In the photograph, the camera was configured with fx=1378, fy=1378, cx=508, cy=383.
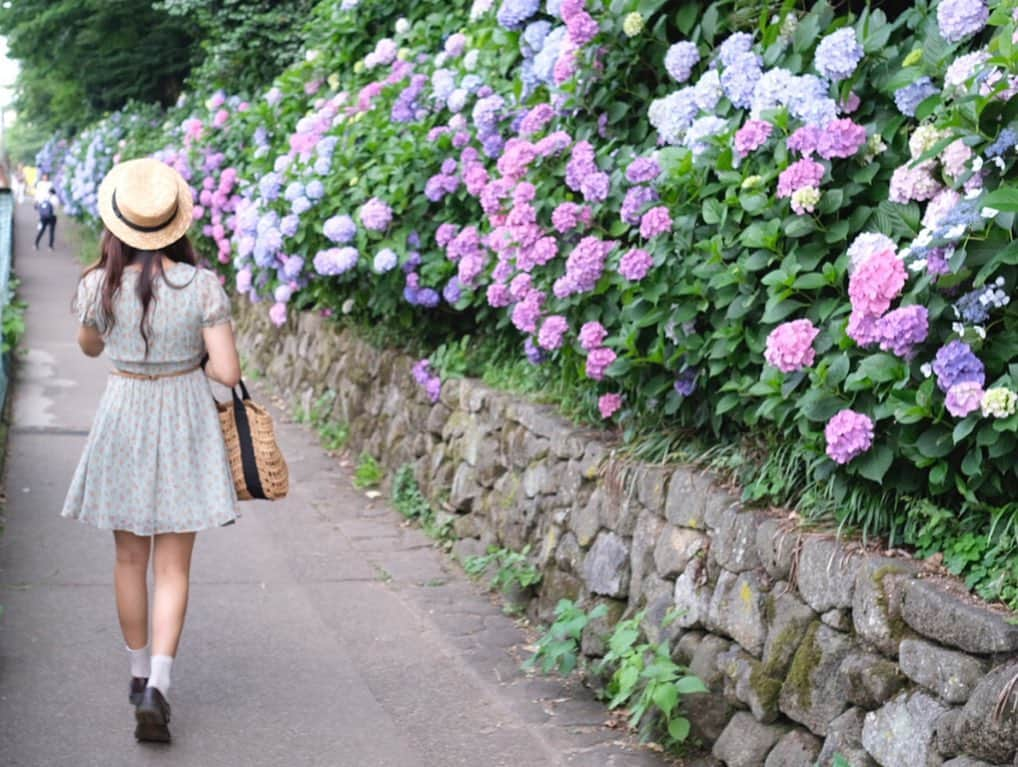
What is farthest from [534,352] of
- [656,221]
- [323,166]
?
[323,166]

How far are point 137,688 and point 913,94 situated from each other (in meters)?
2.97

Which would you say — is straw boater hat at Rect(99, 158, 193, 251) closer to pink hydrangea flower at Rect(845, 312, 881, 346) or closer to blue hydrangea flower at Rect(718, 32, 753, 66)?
blue hydrangea flower at Rect(718, 32, 753, 66)

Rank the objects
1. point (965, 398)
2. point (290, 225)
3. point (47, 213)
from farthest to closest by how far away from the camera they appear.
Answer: point (47, 213) < point (290, 225) < point (965, 398)

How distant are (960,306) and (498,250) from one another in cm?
267

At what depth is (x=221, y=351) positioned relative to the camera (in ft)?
14.0

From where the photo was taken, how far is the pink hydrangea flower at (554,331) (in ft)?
17.1

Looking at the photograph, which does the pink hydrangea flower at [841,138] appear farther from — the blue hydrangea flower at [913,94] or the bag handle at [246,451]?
the bag handle at [246,451]

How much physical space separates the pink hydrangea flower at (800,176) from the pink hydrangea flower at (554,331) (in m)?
1.44

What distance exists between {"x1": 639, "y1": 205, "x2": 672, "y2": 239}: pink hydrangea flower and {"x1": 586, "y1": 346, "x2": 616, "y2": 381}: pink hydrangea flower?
1.65 feet

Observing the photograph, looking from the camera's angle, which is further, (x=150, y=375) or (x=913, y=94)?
(x=150, y=375)

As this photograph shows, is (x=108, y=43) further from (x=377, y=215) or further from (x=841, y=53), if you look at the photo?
(x=841, y=53)

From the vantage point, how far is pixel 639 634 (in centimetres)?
466

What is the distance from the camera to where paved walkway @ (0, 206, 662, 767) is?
169 inches

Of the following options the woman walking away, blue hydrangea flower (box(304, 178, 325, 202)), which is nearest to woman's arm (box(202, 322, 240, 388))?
the woman walking away
